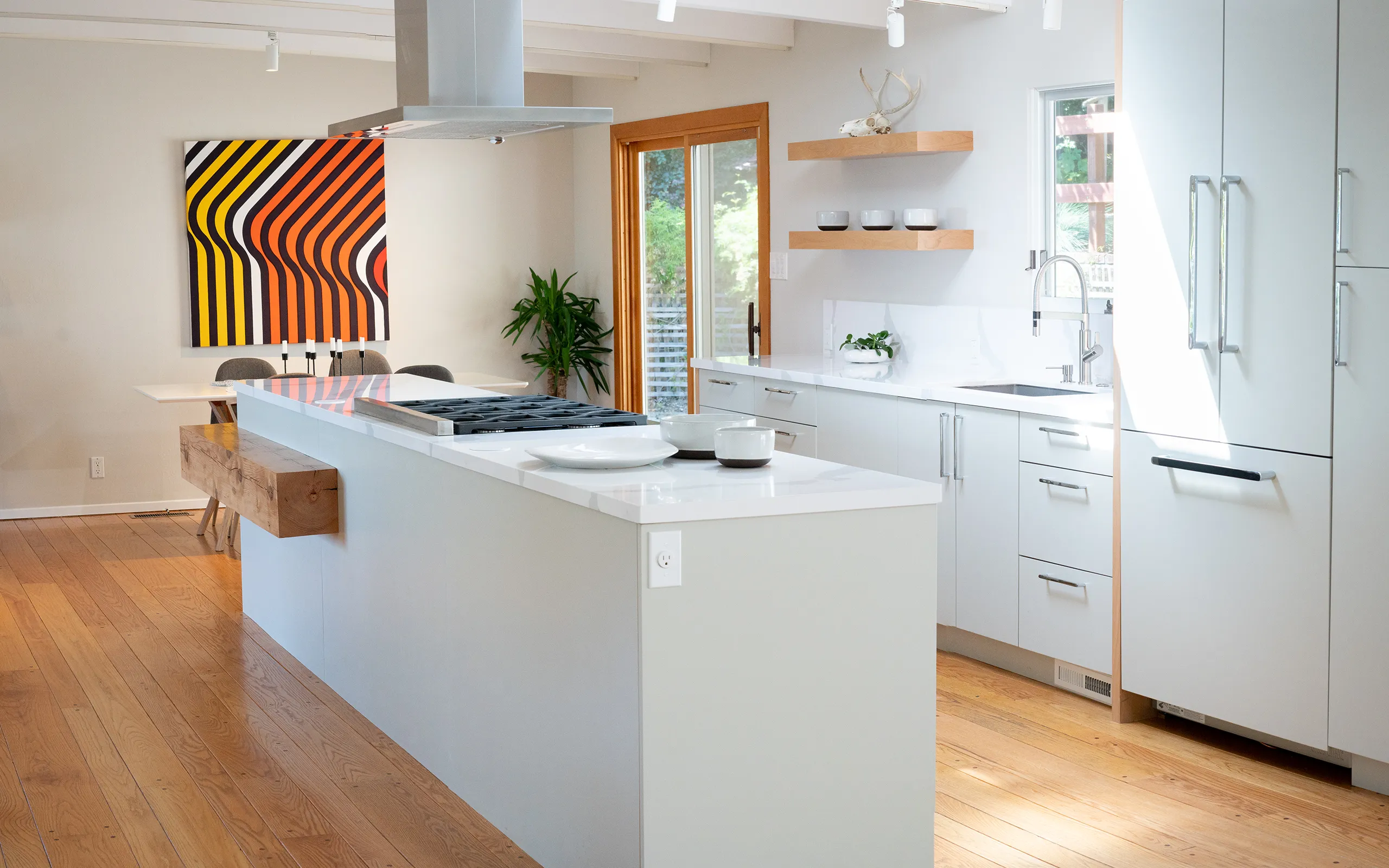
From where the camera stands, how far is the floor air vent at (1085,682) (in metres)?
4.21

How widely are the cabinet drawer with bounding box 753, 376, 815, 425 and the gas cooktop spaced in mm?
1401

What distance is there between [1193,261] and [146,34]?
5307 mm

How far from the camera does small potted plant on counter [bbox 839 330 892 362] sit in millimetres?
5766

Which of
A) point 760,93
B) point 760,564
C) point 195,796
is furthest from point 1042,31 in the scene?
point 195,796

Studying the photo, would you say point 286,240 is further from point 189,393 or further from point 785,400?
point 785,400

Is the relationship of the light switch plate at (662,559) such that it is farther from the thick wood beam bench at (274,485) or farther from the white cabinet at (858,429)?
the white cabinet at (858,429)

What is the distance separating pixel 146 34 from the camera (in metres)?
6.66

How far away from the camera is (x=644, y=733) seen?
2.54 meters

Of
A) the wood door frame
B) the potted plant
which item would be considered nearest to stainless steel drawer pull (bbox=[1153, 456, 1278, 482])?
the wood door frame

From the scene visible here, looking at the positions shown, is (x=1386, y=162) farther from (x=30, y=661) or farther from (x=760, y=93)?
(x=30, y=661)

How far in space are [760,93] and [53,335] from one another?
4.17 meters

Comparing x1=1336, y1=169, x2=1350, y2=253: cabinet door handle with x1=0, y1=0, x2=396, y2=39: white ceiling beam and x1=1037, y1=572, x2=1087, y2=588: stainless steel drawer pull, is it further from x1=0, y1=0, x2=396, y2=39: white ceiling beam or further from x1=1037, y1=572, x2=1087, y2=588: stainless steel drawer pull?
x1=0, y1=0, x2=396, y2=39: white ceiling beam

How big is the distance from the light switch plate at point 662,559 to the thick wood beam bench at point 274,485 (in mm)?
1980

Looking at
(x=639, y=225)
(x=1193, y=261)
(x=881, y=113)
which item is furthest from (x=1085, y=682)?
(x=639, y=225)
